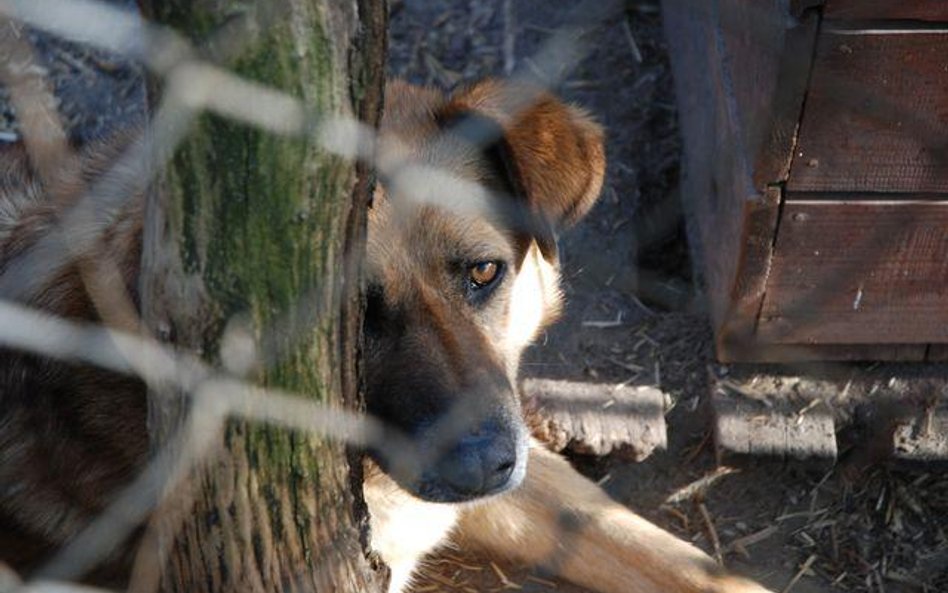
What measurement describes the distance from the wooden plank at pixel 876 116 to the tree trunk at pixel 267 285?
54.7 inches

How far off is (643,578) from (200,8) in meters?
2.04

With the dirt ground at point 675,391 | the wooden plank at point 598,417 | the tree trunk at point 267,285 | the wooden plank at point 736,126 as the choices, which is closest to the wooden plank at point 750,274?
the wooden plank at point 736,126

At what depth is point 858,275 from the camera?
3.01 metres

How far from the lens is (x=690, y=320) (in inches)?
137

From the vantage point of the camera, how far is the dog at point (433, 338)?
2264 mm

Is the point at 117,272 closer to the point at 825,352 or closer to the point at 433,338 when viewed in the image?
the point at 433,338

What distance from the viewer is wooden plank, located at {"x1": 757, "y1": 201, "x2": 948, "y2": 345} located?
2.91 meters

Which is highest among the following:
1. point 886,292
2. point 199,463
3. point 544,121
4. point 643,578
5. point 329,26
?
point 329,26

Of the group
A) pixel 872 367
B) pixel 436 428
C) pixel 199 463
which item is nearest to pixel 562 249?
pixel 872 367

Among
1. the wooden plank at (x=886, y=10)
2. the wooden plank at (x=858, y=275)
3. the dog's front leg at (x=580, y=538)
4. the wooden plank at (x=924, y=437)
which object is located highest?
the wooden plank at (x=886, y=10)

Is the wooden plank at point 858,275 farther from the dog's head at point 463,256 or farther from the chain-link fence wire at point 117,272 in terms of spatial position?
the dog's head at point 463,256

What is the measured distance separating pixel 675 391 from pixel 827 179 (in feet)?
2.58

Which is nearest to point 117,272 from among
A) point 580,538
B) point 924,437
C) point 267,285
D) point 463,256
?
point 267,285

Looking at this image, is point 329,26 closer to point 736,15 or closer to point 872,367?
point 736,15
